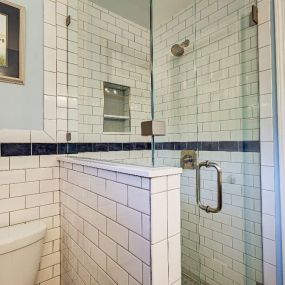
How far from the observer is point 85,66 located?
147 cm

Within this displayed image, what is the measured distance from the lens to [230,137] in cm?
155

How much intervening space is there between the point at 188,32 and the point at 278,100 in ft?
3.24

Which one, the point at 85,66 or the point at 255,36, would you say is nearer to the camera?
the point at 255,36

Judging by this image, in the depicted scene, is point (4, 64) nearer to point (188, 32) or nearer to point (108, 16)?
Result: point (108, 16)

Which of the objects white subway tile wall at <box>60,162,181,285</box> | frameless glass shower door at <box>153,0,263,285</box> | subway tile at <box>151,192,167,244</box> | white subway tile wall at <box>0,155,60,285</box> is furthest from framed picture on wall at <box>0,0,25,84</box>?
subway tile at <box>151,192,167,244</box>

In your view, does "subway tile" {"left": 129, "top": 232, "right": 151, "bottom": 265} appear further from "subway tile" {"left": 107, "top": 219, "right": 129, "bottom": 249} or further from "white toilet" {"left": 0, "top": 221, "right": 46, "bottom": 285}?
"white toilet" {"left": 0, "top": 221, "right": 46, "bottom": 285}

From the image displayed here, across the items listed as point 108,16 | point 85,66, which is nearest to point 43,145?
point 85,66

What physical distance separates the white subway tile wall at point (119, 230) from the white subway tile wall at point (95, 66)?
1.18 ft

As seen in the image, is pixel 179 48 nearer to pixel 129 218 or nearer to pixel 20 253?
pixel 129 218

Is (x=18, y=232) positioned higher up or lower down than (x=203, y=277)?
higher up

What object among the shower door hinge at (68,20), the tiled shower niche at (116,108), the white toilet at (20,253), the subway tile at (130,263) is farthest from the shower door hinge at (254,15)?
the white toilet at (20,253)

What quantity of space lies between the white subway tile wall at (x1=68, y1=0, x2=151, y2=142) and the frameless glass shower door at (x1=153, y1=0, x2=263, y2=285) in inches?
8.3

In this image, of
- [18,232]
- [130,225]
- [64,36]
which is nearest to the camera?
[130,225]

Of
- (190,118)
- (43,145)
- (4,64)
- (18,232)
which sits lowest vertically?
(18,232)
